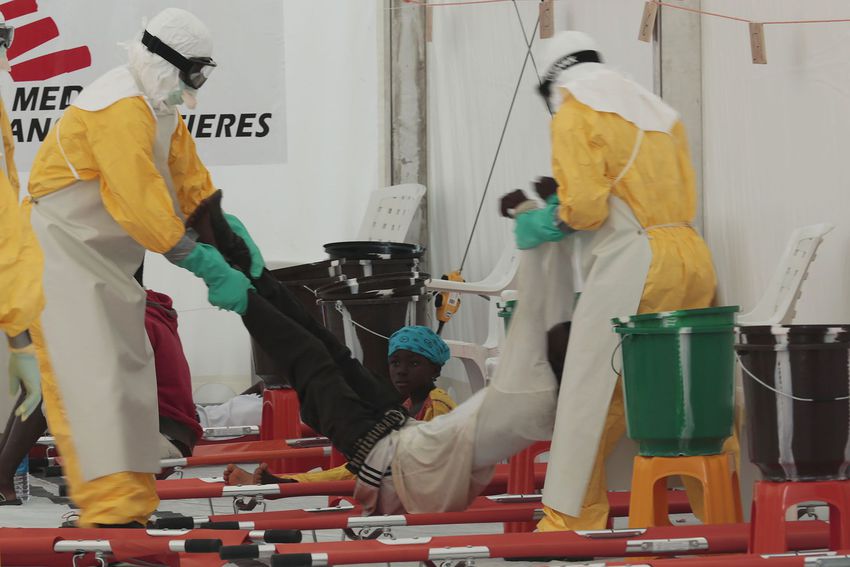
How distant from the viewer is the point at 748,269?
4.66 m

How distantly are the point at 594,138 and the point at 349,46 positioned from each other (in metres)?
4.74

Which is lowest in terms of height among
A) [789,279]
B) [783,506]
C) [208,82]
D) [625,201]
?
[783,506]

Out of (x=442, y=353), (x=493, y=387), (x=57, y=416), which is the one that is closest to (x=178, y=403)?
(x=442, y=353)

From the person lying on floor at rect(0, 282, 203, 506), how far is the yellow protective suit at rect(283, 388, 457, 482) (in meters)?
0.70

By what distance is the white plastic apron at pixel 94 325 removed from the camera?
12.5 feet

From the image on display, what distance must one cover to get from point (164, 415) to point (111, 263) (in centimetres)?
147

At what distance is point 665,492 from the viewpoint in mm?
3607

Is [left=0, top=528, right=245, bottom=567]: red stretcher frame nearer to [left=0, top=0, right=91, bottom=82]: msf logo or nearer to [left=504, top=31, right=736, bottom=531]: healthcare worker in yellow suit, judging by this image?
[left=504, top=31, right=736, bottom=531]: healthcare worker in yellow suit

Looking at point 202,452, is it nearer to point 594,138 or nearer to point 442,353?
point 442,353

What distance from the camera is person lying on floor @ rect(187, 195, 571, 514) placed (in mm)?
3791

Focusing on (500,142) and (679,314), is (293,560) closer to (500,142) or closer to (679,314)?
(679,314)

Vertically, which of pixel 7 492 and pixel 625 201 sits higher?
pixel 625 201

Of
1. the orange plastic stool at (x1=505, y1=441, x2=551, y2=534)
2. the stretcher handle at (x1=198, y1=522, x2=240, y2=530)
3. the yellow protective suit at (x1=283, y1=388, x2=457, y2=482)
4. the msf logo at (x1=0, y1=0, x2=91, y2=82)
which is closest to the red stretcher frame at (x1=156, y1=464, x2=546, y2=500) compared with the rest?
the yellow protective suit at (x1=283, y1=388, x2=457, y2=482)

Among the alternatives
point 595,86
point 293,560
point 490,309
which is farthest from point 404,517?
point 490,309
